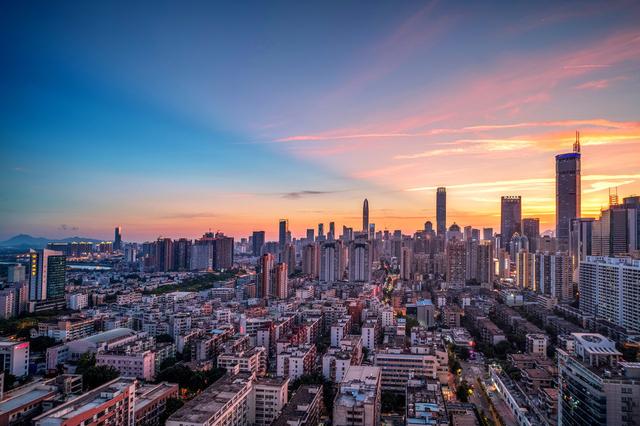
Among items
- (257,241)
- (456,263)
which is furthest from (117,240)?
(456,263)

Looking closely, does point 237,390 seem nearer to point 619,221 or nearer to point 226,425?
point 226,425

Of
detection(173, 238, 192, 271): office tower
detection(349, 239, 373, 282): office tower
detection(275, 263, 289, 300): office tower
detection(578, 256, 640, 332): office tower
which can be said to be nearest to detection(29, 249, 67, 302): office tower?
detection(275, 263, 289, 300): office tower

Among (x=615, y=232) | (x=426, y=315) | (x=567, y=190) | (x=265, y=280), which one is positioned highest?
(x=567, y=190)

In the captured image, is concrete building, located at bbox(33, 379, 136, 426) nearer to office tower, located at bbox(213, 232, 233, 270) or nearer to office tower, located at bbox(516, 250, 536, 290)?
office tower, located at bbox(516, 250, 536, 290)

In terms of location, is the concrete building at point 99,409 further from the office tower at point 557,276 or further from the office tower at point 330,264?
the office tower at point 330,264

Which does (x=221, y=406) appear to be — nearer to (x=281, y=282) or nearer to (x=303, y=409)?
(x=303, y=409)

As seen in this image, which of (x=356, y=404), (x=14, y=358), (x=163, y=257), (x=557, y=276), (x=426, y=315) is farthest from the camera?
(x=163, y=257)

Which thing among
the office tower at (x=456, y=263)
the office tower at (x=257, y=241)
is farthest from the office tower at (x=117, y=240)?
the office tower at (x=456, y=263)

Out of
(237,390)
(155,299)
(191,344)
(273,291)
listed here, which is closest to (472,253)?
(273,291)

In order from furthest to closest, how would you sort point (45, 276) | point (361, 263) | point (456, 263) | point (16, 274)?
point (456, 263)
point (361, 263)
point (16, 274)
point (45, 276)
